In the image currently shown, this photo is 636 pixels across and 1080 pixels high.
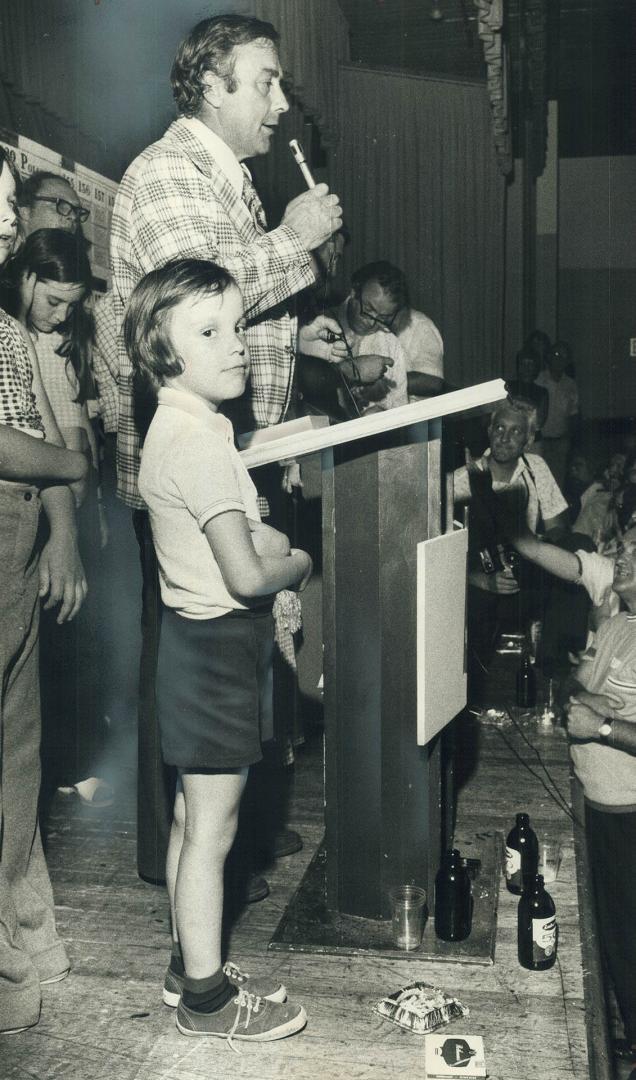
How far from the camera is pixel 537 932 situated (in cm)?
224

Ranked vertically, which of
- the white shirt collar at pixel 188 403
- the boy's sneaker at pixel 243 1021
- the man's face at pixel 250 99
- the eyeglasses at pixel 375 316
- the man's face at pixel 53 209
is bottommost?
the boy's sneaker at pixel 243 1021

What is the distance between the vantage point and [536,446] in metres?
5.73

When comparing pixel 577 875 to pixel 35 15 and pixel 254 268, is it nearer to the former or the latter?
pixel 254 268

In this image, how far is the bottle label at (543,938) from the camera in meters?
2.23

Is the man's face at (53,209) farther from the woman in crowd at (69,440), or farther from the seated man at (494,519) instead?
the seated man at (494,519)

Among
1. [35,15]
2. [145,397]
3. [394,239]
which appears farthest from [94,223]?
[394,239]

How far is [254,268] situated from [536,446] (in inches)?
144

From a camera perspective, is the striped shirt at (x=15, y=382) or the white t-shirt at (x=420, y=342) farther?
the white t-shirt at (x=420, y=342)

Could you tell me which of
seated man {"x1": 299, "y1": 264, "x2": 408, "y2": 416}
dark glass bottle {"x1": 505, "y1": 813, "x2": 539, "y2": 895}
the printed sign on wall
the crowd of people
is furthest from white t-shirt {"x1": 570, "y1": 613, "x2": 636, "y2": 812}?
the printed sign on wall

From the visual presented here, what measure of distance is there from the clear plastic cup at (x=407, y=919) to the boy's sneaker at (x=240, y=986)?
0.30m

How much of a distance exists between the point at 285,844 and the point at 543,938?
2.85ft

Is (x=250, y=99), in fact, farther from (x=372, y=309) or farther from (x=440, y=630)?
(x=372, y=309)

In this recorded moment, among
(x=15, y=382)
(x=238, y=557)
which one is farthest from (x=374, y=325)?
(x=238, y=557)

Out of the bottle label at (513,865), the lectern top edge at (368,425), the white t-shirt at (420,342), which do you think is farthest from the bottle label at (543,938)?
the white t-shirt at (420,342)
